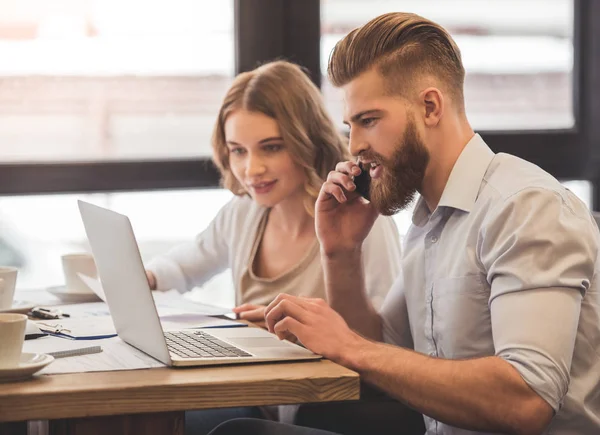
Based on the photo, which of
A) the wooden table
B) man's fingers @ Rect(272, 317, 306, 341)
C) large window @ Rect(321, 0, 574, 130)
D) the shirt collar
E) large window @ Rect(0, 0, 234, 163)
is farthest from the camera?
large window @ Rect(321, 0, 574, 130)

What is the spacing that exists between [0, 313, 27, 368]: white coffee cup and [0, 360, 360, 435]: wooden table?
0.04 metres

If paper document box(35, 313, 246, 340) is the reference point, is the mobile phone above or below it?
above

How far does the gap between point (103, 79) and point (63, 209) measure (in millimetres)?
410

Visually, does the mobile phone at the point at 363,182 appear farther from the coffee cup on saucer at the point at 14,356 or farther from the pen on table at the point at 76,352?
the coffee cup on saucer at the point at 14,356

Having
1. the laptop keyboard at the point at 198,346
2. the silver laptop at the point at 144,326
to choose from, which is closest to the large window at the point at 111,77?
the silver laptop at the point at 144,326

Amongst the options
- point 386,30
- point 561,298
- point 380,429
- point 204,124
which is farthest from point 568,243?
point 204,124

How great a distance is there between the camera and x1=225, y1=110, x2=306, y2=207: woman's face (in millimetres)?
2176

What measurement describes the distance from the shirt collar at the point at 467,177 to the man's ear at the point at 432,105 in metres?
0.08

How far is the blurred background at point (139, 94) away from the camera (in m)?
2.68

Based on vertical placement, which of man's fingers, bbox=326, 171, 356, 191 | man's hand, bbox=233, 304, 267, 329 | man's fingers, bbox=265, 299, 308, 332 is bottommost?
man's hand, bbox=233, 304, 267, 329

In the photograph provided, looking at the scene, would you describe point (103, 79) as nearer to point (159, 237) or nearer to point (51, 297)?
point (159, 237)

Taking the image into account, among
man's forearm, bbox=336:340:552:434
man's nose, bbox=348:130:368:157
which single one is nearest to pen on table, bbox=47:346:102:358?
man's forearm, bbox=336:340:552:434

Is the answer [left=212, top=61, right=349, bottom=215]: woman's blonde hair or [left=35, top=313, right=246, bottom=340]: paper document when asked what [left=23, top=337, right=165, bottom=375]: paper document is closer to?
[left=35, top=313, right=246, bottom=340]: paper document

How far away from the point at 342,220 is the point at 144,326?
64cm
